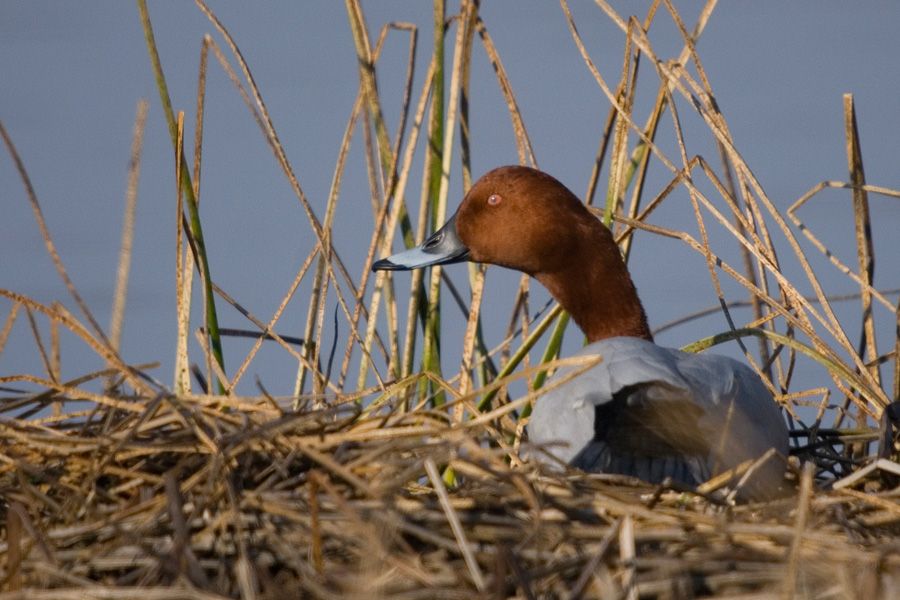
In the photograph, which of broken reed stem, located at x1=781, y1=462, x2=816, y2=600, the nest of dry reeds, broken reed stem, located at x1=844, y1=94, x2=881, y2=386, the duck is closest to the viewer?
broken reed stem, located at x1=781, y1=462, x2=816, y2=600

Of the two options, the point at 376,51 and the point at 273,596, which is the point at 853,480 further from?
the point at 376,51

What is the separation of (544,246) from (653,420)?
4.04 ft

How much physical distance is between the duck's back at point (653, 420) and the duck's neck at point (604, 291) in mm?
872

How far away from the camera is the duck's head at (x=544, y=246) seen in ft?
11.8

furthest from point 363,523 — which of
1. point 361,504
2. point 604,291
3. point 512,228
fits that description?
point 512,228

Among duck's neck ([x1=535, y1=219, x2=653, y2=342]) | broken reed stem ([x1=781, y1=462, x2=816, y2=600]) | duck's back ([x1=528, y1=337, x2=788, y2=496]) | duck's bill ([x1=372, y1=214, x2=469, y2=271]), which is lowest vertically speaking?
broken reed stem ([x1=781, y1=462, x2=816, y2=600])

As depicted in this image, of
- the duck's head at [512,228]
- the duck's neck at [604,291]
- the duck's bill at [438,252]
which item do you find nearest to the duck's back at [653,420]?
the duck's neck at [604,291]

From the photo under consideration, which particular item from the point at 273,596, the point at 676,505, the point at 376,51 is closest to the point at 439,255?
the point at 376,51

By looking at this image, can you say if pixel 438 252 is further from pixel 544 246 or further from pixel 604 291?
pixel 604 291

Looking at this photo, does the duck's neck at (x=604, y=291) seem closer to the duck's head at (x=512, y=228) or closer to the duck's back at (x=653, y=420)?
the duck's head at (x=512, y=228)

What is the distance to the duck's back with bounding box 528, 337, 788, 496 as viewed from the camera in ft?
8.01

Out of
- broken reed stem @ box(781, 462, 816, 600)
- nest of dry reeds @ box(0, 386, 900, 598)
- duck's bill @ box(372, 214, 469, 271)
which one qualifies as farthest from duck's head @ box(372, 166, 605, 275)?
broken reed stem @ box(781, 462, 816, 600)

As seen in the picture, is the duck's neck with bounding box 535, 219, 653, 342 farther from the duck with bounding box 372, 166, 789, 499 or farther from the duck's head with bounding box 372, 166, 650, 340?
the duck with bounding box 372, 166, 789, 499

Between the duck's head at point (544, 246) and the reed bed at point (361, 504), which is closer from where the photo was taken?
the reed bed at point (361, 504)
